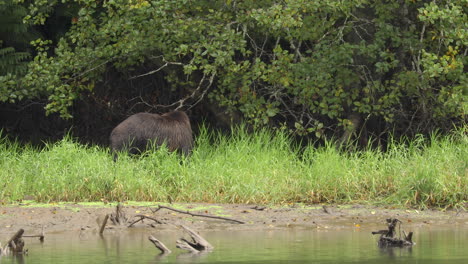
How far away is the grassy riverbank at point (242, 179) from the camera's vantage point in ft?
28.7

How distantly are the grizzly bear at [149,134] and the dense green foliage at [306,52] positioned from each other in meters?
0.82

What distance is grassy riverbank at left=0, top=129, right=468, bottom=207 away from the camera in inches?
345

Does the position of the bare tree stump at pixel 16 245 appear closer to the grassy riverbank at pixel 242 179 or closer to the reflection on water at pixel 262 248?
the reflection on water at pixel 262 248

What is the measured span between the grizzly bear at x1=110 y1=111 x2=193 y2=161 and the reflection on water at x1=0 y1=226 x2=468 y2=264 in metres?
3.06

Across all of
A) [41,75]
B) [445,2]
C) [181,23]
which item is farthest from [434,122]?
[41,75]

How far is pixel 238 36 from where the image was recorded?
11.2 metres

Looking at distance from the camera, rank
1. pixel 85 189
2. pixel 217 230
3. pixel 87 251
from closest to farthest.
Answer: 1. pixel 87 251
2. pixel 217 230
3. pixel 85 189

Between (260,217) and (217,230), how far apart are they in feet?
2.13

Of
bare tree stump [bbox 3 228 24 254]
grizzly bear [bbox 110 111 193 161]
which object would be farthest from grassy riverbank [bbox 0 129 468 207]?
bare tree stump [bbox 3 228 24 254]

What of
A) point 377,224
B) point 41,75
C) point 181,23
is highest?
point 181,23

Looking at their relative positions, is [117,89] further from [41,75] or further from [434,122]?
[434,122]

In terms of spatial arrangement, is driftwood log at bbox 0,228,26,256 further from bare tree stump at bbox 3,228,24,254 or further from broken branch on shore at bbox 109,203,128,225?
broken branch on shore at bbox 109,203,128,225

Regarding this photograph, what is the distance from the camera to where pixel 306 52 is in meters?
11.4

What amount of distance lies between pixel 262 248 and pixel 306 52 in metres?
5.64
